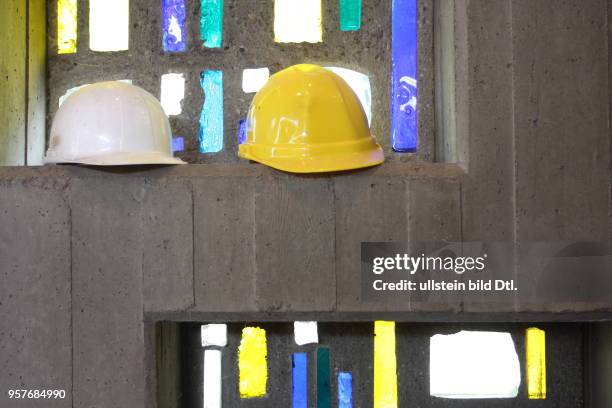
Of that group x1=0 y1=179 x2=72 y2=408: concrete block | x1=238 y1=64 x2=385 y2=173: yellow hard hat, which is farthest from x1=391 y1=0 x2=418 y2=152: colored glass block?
x1=0 y1=179 x2=72 y2=408: concrete block

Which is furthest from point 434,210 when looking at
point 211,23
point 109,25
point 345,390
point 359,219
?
point 109,25

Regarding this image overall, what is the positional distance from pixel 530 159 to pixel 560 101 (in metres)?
0.19

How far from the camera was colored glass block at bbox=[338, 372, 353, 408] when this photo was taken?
226 centimetres

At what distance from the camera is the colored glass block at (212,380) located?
227 cm

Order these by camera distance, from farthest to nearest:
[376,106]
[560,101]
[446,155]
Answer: [376,106], [446,155], [560,101]

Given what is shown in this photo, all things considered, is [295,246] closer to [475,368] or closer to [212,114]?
[212,114]

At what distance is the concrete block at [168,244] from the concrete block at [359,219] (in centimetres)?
44

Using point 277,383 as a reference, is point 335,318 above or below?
above

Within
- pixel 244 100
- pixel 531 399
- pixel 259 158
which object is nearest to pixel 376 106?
pixel 244 100

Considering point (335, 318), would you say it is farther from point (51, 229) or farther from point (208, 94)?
point (208, 94)

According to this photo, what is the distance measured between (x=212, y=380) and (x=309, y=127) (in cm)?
103

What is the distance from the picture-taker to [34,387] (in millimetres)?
1858

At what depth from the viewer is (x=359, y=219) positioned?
1.82m

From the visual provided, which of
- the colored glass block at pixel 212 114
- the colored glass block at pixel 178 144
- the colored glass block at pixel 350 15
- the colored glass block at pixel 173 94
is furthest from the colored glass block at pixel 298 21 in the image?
the colored glass block at pixel 178 144
